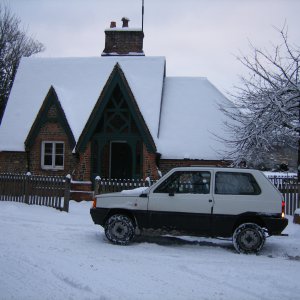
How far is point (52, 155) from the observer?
57.5ft

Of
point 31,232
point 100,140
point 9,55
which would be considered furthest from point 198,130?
point 9,55

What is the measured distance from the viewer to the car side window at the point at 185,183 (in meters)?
8.11

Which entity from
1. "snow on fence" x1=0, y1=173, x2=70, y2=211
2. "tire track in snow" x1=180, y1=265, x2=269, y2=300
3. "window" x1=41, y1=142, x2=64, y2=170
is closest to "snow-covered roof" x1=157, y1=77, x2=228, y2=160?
"window" x1=41, y1=142, x2=64, y2=170

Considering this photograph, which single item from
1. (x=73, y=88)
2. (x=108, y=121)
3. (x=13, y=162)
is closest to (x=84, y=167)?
(x=108, y=121)

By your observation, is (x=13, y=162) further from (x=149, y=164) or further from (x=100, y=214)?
(x=100, y=214)

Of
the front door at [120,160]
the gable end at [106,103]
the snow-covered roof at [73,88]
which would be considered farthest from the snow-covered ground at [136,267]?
the front door at [120,160]

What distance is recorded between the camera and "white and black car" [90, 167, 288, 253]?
7.74 metres

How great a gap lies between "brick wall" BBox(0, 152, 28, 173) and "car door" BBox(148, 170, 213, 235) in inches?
442

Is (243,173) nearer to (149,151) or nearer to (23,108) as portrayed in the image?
(149,151)

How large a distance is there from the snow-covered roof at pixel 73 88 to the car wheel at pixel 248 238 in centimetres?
893

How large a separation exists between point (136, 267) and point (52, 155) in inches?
472

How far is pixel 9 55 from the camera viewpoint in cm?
3259

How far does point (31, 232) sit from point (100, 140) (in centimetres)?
789

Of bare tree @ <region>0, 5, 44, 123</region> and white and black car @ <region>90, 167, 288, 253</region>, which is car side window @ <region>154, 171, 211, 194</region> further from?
bare tree @ <region>0, 5, 44, 123</region>
